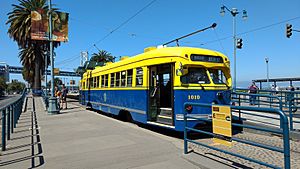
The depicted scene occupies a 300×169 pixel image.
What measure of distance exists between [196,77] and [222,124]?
3.39 m

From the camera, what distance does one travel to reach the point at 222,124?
495 centimetres

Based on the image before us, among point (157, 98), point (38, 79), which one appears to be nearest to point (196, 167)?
point (157, 98)

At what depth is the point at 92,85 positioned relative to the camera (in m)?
17.2

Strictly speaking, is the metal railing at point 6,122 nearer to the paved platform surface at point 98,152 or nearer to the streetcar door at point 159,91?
the paved platform surface at point 98,152

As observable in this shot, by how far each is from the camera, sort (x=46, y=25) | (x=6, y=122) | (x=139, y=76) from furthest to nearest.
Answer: (x=46, y=25) < (x=139, y=76) < (x=6, y=122)

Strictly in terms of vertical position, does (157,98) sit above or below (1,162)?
above

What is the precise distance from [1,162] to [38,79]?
34.0 meters

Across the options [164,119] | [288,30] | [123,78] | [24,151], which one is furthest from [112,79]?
[288,30]

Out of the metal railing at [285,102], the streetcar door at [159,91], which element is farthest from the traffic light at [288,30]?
the streetcar door at [159,91]

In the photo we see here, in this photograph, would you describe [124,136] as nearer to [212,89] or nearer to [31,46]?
[212,89]

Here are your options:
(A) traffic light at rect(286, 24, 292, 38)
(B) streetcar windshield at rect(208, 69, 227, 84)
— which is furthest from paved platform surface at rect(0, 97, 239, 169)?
(A) traffic light at rect(286, 24, 292, 38)

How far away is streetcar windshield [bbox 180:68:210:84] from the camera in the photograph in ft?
26.3

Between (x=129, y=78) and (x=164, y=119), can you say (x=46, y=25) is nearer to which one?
(x=129, y=78)

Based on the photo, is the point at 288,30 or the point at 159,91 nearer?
the point at 159,91
